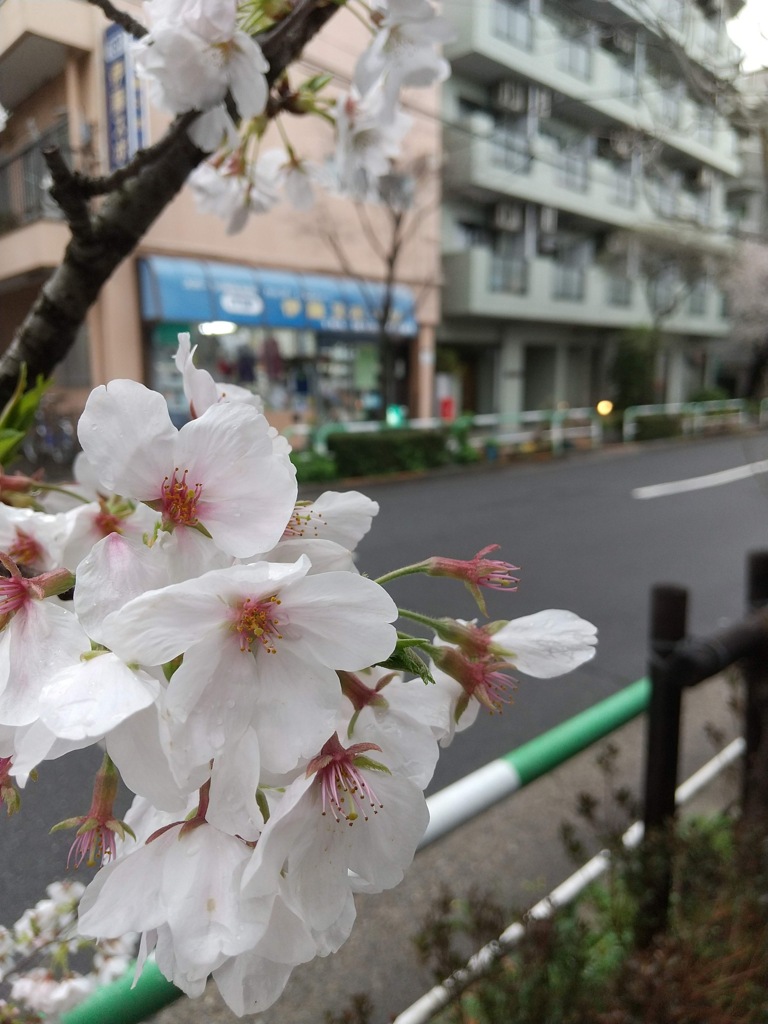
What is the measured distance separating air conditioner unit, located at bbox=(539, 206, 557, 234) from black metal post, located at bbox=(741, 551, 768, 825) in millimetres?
10911

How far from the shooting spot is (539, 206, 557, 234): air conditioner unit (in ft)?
40.2

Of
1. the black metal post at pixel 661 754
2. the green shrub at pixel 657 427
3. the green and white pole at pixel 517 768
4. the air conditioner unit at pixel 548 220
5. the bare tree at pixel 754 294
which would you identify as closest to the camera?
the green and white pole at pixel 517 768

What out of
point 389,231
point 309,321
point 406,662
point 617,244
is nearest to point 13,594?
point 406,662

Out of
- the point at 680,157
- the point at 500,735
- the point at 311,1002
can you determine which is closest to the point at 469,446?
the point at 680,157

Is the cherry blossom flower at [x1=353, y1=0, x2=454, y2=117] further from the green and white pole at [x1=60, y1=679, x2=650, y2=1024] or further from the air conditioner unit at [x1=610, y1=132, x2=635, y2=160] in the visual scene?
the air conditioner unit at [x1=610, y1=132, x2=635, y2=160]

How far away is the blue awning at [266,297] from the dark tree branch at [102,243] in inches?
37.2

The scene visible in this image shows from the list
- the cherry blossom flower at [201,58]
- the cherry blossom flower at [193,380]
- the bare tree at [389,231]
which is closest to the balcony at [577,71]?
the cherry blossom flower at [201,58]

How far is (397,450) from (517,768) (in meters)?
5.23

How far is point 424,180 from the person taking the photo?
8859 millimetres

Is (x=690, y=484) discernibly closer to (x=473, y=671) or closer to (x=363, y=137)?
(x=363, y=137)

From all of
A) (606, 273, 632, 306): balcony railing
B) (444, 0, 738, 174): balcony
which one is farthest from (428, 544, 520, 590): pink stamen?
(606, 273, 632, 306): balcony railing

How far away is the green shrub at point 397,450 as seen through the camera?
5.82m

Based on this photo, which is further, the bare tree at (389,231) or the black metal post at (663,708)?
the bare tree at (389,231)

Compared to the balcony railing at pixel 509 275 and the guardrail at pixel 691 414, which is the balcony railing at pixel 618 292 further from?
the guardrail at pixel 691 414
